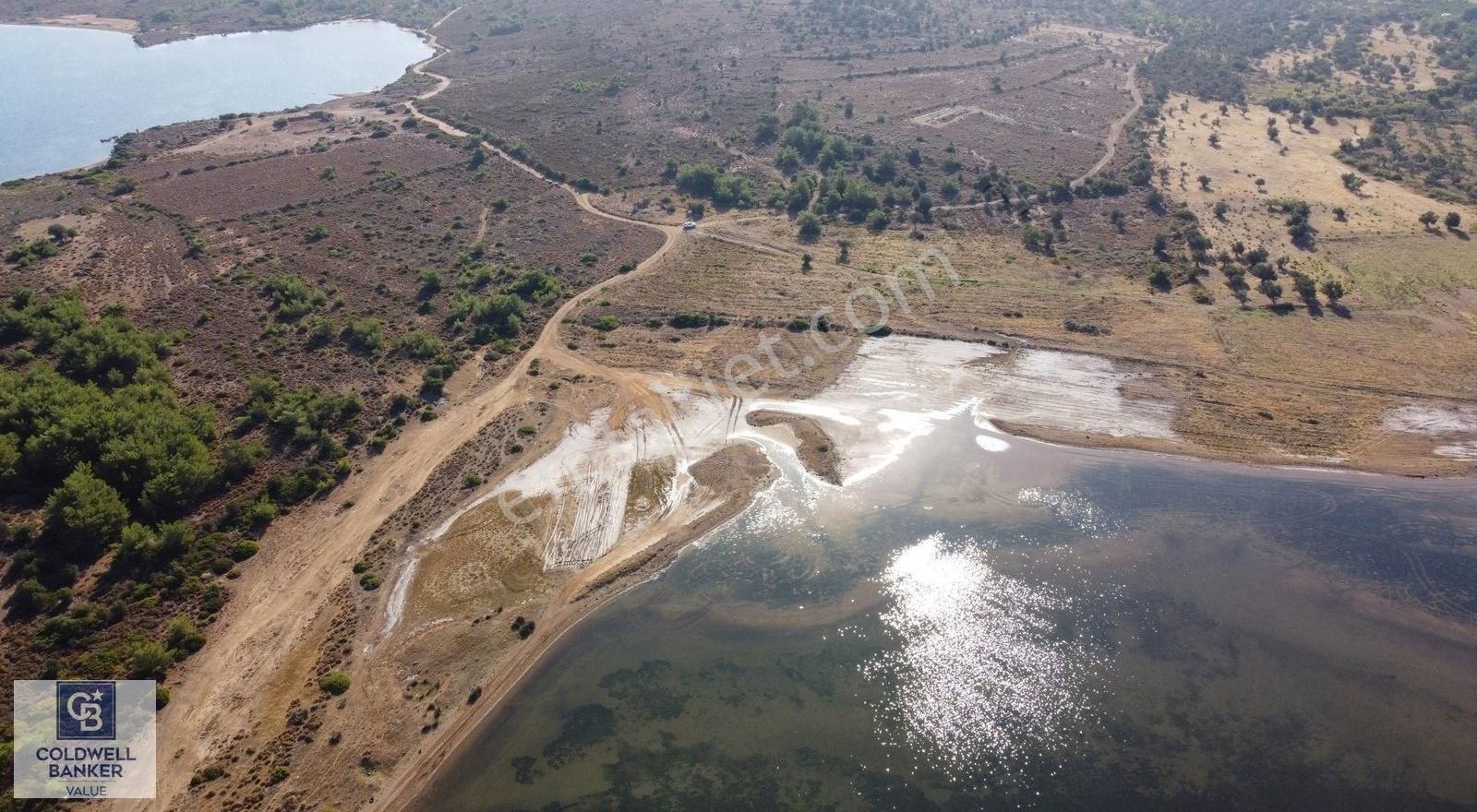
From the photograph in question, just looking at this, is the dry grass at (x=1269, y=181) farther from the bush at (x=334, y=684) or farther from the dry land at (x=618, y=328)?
the bush at (x=334, y=684)

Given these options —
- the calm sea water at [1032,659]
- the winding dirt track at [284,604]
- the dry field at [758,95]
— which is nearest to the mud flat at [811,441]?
the calm sea water at [1032,659]

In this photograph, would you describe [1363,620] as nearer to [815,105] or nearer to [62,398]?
[62,398]

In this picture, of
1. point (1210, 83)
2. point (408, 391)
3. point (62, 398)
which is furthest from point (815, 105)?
point (62, 398)

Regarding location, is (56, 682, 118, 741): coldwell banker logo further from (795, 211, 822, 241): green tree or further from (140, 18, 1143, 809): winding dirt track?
(795, 211, 822, 241): green tree

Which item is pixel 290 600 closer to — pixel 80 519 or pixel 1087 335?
pixel 80 519

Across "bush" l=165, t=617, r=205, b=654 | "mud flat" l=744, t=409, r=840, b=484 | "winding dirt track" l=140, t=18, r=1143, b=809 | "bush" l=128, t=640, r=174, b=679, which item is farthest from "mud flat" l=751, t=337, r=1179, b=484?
"bush" l=128, t=640, r=174, b=679

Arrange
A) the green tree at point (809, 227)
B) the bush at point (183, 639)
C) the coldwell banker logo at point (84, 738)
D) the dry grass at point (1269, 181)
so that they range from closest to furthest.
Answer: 1. the coldwell banker logo at point (84, 738)
2. the bush at point (183, 639)
3. the dry grass at point (1269, 181)
4. the green tree at point (809, 227)
